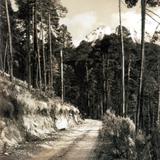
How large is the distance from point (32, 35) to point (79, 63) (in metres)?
39.1

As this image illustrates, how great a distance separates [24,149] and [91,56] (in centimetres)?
7158

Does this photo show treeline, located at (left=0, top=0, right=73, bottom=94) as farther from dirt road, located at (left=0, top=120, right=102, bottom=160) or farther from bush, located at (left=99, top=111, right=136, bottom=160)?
bush, located at (left=99, top=111, right=136, bottom=160)

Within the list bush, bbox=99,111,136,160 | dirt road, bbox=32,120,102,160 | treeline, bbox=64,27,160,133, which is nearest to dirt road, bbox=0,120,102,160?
dirt road, bbox=32,120,102,160

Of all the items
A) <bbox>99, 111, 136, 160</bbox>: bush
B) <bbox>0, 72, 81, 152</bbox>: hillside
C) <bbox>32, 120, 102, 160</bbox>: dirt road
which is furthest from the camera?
<bbox>0, 72, 81, 152</bbox>: hillside

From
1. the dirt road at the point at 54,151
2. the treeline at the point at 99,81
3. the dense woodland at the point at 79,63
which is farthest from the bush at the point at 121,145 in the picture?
the treeline at the point at 99,81

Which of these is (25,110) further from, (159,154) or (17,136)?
(159,154)

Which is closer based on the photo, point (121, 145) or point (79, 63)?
point (121, 145)

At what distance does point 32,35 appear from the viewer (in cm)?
6141

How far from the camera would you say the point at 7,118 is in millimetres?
27766

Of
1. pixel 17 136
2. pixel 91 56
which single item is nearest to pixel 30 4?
pixel 17 136

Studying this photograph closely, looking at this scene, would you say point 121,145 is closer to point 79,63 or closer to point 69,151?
point 69,151

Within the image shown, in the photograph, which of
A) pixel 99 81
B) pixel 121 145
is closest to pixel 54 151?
pixel 121 145

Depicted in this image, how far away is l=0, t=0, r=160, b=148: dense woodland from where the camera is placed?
55900 millimetres

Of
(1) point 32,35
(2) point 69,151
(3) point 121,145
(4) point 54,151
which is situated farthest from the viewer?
(1) point 32,35
